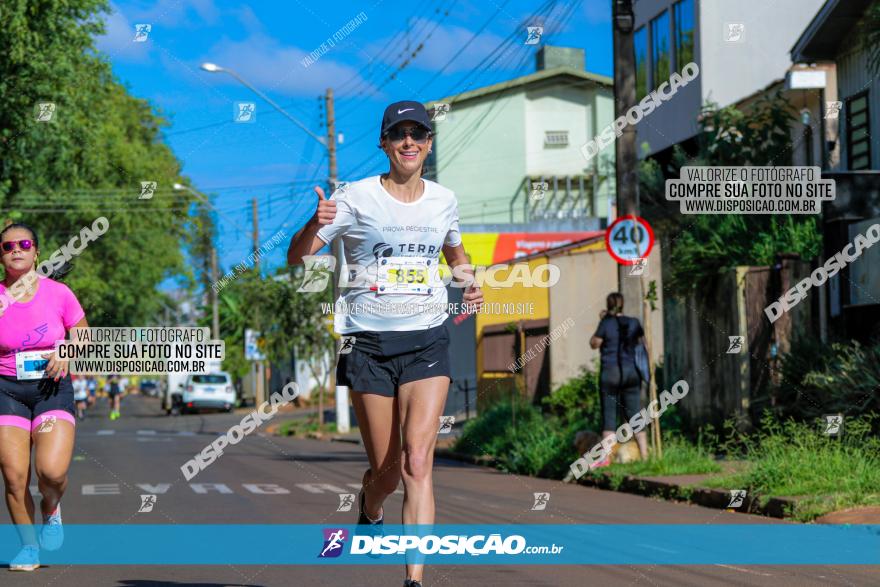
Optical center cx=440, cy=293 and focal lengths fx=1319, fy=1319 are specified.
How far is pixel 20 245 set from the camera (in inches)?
295

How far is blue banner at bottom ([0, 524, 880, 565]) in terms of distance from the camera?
8.11 m

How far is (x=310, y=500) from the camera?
41.6ft

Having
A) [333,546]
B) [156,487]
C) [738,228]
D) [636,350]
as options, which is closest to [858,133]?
[738,228]

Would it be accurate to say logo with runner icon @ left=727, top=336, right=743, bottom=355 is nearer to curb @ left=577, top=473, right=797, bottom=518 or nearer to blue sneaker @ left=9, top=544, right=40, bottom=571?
curb @ left=577, top=473, right=797, bottom=518

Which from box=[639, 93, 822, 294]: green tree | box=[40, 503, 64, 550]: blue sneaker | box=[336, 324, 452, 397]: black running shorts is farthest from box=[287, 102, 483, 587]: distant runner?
box=[639, 93, 822, 294]: green tree

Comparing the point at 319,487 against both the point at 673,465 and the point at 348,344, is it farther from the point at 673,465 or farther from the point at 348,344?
the point at 348,344

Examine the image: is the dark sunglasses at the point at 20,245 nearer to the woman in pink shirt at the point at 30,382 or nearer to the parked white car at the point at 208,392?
the woman in pink shirt at the point at 30,382

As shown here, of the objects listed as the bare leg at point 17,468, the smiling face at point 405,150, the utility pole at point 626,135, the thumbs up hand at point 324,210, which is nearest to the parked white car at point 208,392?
the utility pole at point 626,135

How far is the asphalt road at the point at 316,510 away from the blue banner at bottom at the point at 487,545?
0.74 ft

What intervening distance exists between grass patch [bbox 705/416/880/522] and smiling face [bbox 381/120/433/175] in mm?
5626

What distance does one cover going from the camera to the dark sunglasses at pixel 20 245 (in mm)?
7476

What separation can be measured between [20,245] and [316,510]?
4.79 meters

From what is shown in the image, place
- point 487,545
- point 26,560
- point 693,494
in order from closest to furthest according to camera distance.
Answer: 1. point 26,560
2. point 487,545
3. point 693,494

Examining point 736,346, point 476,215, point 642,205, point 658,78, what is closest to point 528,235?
point 476,215
